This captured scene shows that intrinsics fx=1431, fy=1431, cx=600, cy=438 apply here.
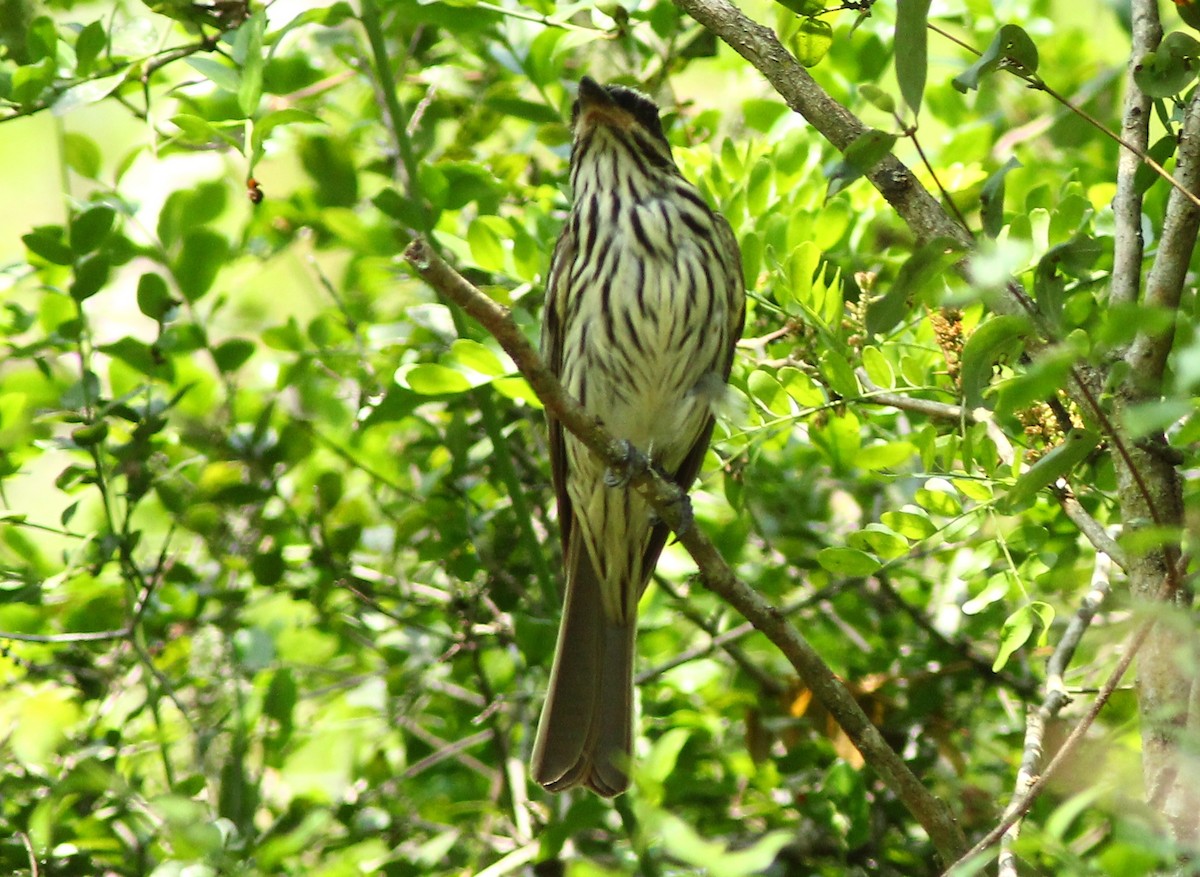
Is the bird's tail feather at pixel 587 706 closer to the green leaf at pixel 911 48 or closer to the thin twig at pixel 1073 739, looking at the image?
the thin twig at pixel 1073 739

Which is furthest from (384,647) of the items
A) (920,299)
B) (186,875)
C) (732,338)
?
(920,299)

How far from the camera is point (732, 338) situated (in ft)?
12.5

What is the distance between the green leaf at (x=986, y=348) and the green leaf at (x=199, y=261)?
1.97 meters

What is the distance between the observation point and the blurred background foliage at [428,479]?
3064 mm

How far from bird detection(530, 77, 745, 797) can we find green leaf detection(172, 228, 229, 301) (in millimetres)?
816

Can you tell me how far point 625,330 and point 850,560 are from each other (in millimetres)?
1410

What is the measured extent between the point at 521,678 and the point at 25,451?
Answer: 1.40 metres

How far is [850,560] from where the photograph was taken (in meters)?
2.61

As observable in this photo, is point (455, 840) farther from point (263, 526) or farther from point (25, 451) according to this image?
point (25, 451)

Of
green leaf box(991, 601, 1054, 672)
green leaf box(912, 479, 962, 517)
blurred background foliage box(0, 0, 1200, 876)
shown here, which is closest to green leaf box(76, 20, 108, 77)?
blurred background foliage box(0, 0, 1200, 876)

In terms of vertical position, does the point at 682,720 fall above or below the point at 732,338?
below

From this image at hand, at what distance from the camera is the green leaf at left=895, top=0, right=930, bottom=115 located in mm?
2170

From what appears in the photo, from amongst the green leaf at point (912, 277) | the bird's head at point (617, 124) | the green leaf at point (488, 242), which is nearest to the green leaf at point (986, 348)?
the green leaf at point (912, 277)

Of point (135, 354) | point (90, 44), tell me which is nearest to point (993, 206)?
point (90, 44)
